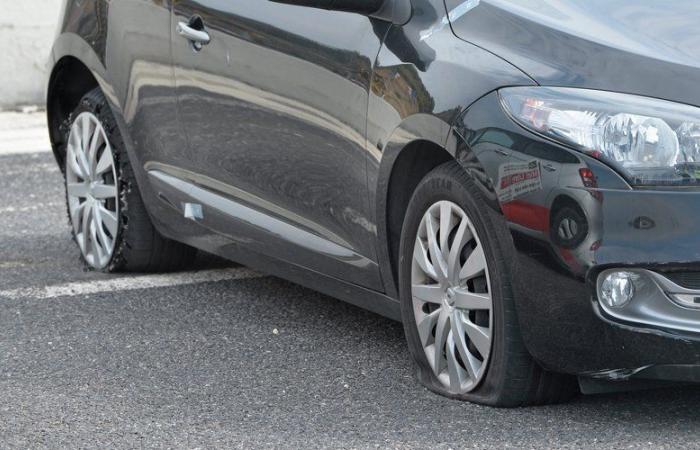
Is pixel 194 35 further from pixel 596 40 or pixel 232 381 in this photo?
pixel 596 40

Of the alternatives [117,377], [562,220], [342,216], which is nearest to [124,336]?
[117,377]

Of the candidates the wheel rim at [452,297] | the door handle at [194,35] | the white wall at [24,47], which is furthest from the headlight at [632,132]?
the white wall at [24,47]

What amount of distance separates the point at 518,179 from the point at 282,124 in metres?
1.15

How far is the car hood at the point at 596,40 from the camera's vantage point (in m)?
3.91

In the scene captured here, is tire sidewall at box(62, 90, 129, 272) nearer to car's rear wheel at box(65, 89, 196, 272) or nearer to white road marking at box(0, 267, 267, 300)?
car's rear wheel at box(65, 89, 196, 272)

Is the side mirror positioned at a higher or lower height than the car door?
higher

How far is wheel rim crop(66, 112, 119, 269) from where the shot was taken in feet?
20.9

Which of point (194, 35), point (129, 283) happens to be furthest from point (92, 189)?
point (194, 35)

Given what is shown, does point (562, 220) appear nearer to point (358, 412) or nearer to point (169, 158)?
point (358, 412)

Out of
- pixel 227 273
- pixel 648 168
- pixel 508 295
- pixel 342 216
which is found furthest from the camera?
pixel 227 273

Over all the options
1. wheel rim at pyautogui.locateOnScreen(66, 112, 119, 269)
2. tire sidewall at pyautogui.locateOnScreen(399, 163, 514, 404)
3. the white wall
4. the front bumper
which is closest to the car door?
tire sidewall at pyautogui.locateOnScreen(399, 163, 514, 404)

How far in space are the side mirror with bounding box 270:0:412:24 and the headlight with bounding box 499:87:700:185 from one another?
0.69 m

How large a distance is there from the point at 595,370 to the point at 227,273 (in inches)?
109

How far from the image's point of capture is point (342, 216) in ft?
15.7
